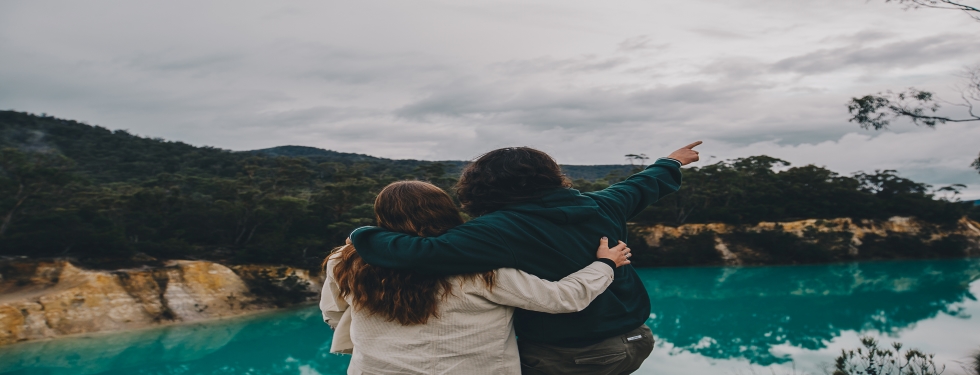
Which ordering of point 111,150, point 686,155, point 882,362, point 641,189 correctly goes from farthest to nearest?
point 111,150 < point 882,362 < point 686,155 < point 641,189

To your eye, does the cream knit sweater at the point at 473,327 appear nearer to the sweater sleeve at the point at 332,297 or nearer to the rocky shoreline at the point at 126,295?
the sweater sleeve at the point at 332,297

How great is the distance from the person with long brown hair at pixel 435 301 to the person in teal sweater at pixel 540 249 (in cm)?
4

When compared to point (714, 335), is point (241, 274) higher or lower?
higher

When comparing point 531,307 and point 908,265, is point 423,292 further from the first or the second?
point 908,265

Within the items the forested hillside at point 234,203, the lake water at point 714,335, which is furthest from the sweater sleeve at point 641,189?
the lake water at point 714,335

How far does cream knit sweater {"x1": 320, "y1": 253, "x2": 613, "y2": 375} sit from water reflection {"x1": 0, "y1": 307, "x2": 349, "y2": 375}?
695 cm

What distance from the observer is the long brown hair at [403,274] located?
1130mm

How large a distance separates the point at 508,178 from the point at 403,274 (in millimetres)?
282

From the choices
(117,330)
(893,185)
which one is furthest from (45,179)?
(893,185)

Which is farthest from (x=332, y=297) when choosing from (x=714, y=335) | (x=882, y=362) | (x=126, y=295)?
(x=126, y=295)

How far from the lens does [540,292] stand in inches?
44.0

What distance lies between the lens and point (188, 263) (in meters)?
11.1

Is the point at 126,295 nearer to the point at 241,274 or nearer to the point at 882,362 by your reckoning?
the point at 241,274

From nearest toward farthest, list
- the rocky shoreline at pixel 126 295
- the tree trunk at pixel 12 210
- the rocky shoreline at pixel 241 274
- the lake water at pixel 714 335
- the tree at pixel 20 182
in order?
the lake water at pixel 714 335 → the rocky shoreline at pixel 126 295 → the rocky shoreline at pixel 241 274 → the tree trunk at pixel 12 210 → the tree at pixel 20 182
